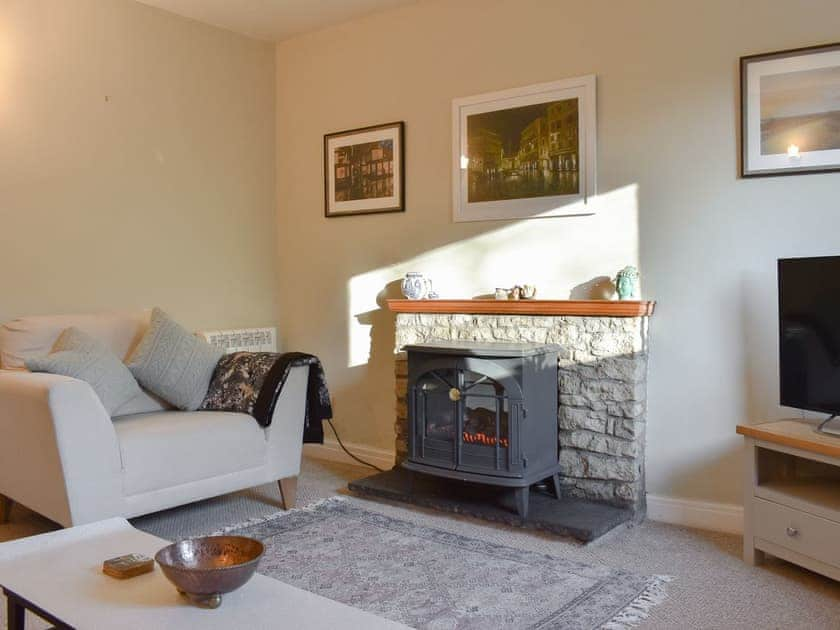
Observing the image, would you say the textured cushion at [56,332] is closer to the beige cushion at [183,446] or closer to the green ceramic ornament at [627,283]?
the beige cushion at [183,446]

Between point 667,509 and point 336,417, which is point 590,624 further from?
point 336,417

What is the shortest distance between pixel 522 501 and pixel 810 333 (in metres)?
1.29

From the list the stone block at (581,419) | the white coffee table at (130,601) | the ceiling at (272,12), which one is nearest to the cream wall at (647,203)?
the ceiling at (272,12)

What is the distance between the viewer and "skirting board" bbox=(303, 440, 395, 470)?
4312 millimetres

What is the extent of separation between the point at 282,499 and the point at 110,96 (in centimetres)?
228

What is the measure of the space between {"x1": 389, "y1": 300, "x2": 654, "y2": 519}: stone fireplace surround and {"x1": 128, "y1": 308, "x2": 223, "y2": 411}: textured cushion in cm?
140

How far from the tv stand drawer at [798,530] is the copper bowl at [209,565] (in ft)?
6.23

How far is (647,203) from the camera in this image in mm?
3348

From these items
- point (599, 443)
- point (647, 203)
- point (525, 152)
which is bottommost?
point (599, 443)

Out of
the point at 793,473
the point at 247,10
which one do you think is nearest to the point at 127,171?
the point at 247,10

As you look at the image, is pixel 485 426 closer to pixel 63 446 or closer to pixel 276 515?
pixel 276 515

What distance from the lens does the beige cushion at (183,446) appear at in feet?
9.52

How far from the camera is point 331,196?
4.54 meters

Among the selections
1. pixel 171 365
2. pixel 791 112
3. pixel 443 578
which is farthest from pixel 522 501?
Result: pixel 791 112
